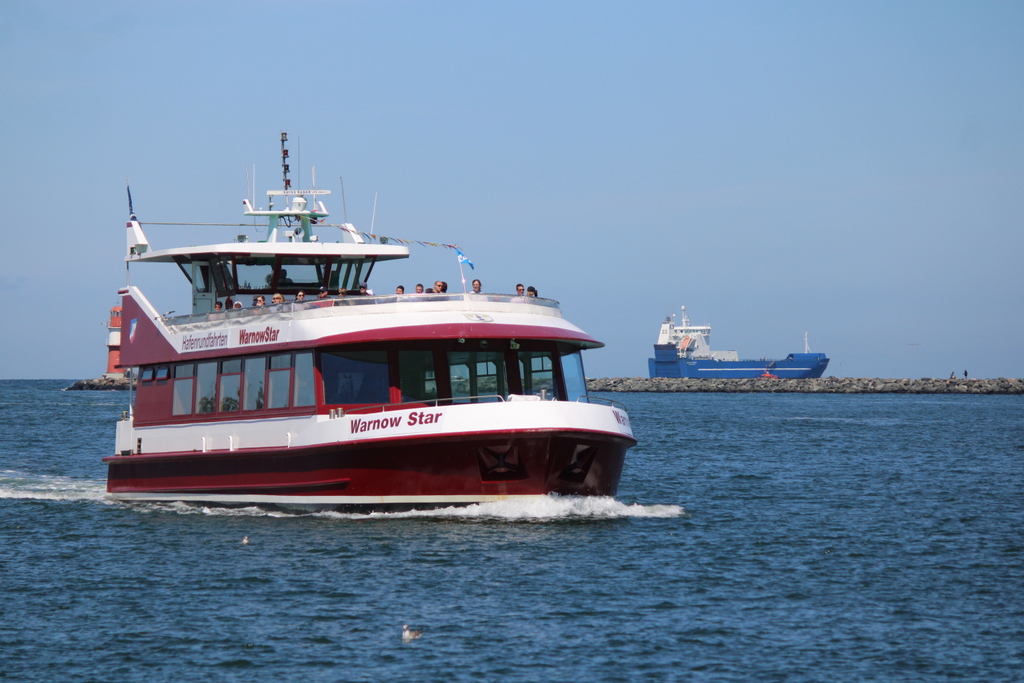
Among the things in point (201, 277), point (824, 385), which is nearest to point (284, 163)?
point (201, 277)

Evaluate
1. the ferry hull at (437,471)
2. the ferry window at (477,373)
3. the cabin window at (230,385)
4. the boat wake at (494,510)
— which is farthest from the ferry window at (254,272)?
the ferry window at (477,373)

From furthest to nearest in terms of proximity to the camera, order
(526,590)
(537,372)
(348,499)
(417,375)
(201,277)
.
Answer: (201,277)
(537,372)
(417,375)
(348,499)
(526,590)

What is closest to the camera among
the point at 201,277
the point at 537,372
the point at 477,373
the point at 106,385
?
the point at 477,373

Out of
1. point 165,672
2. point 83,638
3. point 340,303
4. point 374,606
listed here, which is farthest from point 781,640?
point 340,303

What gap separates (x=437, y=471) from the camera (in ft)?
66.9

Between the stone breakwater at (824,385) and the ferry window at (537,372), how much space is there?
11818 cm

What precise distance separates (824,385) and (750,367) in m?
14.2

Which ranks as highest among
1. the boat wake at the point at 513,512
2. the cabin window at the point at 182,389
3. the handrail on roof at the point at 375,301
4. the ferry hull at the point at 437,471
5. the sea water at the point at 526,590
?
the handrail on roof at the point at 375,301

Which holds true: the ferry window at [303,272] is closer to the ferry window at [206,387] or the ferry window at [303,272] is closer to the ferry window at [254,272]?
the ferry window at [254,272]

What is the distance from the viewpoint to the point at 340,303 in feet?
71.2

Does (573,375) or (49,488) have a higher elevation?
(573,375)

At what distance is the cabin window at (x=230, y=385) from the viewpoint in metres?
23.4

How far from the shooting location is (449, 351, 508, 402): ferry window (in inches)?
847

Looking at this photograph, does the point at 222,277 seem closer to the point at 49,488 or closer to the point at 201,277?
the point at 201,277
